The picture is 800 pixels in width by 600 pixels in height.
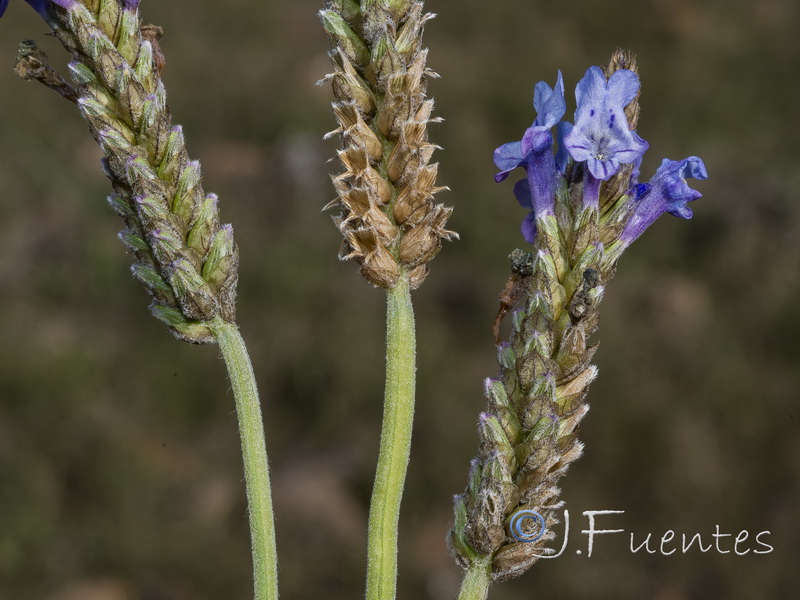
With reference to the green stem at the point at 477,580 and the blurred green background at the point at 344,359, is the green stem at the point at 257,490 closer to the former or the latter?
the green stem at the point at 477,580

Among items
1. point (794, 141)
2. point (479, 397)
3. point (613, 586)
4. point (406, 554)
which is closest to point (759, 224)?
point (794, 141)

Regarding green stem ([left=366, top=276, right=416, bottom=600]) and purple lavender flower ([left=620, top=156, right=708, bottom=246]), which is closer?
green stem ([left=366, top=276, right=416, bottom=600])

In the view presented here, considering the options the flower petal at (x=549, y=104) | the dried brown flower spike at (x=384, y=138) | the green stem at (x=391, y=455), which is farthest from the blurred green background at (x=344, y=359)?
the flower petal at (x=549, y=104)

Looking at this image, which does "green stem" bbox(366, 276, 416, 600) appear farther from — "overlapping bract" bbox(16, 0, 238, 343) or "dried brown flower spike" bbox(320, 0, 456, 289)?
"overlapping bract" bbox(16, 0, 238, 343)

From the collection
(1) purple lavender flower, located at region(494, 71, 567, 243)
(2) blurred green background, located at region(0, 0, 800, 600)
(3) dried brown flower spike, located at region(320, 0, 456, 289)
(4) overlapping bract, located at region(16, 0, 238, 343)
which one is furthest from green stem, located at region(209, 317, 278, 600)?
(2) blurred green background, located at region(0, 0, 800, 600)

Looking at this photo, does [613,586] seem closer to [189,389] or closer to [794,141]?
[189,389]

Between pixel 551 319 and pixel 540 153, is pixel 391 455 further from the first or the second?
pixel 540 153

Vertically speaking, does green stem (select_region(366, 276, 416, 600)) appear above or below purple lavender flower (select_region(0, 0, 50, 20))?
below
